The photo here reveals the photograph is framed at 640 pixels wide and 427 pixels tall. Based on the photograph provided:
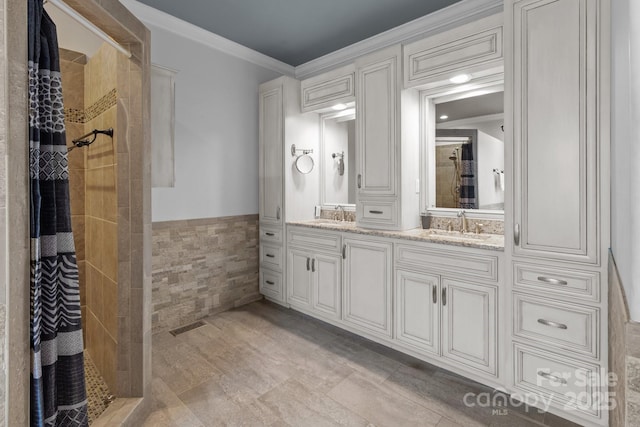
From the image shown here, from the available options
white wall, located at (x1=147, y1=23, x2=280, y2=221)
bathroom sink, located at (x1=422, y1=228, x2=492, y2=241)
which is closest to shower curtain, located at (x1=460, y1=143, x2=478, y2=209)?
bathroom sink, located at (x1=422, y1=228, x2=492, y2=241)

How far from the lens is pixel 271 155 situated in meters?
3.40

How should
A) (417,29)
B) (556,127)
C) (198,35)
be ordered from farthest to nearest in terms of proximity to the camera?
1. (198,35)
2. (417,29)
3. (556,127)

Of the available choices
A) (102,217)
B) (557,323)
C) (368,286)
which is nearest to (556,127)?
(557,323)

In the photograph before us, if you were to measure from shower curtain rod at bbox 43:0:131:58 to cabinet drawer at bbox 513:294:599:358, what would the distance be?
8.41ft

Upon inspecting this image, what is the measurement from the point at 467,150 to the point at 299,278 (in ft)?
6.34

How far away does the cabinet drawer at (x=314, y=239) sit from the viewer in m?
2.84

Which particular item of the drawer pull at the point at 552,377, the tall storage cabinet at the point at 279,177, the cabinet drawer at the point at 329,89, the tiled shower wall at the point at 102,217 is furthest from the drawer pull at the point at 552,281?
the tiled shower wall at the point at 102,217

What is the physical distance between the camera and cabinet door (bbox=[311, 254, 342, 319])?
112 inches

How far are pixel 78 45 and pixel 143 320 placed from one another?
2.10 metres

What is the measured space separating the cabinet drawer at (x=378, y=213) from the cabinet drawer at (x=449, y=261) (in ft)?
0.96

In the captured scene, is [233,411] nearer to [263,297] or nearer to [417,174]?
[263,297]

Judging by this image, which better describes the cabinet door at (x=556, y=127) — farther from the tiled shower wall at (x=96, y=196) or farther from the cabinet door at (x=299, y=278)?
the tiled shower wall at (x=96, y=196)

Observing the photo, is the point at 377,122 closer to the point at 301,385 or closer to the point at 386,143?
the point at 386,143

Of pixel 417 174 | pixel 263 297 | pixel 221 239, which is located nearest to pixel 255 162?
pixel 221 239
